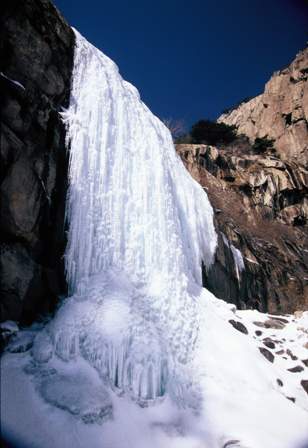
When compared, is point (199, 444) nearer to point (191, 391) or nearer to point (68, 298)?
point (191, 391)

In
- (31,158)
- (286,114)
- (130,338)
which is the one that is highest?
(286,114)

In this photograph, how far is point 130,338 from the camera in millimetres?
6094

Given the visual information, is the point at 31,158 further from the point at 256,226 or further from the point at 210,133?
the point at 210,133

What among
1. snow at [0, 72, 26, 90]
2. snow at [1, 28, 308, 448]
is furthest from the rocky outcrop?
snow at [0, 72, 26, 90]

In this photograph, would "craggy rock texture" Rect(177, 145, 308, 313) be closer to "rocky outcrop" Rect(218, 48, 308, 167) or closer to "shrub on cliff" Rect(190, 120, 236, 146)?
"shrub on cliff" Rect(190, 120, 236, 146)

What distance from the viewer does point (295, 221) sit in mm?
20625

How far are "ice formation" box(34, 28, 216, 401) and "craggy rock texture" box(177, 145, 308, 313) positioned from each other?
10.9 feet

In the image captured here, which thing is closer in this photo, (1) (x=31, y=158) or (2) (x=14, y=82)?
(2) (x=14, y=82)

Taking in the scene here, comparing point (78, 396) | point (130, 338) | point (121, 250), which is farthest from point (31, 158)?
point (78, 396)

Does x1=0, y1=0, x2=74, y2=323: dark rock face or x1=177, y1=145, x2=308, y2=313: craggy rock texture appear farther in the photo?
x1=177, y1=145, x2=308, y2=313: craggy rock texture

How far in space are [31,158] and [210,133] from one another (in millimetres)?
21387

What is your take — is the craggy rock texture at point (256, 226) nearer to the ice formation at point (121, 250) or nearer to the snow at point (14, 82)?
the ice formation at point (121, 250)

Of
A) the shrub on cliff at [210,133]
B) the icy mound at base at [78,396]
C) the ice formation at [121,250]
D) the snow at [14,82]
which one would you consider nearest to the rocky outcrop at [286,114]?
the shrub on cliff at [210,133]

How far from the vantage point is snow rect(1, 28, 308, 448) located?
500 centimetres
